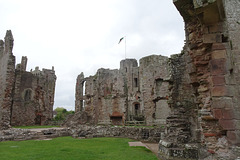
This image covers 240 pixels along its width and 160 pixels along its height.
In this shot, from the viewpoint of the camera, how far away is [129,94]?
34031mm

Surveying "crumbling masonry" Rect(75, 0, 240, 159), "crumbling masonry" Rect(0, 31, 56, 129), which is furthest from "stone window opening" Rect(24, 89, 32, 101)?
"crumbling masonry" Rect(75, 0, 240, 159)

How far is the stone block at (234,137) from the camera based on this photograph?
4182 millimetres

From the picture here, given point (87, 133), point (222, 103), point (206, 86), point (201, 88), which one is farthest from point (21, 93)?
point (222, 103)

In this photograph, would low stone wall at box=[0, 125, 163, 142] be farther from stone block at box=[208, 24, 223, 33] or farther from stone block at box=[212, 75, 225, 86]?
stone block at box=[208, 24, 223, 33]

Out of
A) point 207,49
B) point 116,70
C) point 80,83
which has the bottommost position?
point 207,49

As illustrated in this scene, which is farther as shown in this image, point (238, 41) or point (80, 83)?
point (80, 83)

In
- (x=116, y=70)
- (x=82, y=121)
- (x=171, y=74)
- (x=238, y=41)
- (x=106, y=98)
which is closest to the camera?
(x=238, y=41)

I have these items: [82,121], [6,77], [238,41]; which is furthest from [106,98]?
[238,41]

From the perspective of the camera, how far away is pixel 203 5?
4.21 meters

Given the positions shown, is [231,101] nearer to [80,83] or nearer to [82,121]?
[82,121]

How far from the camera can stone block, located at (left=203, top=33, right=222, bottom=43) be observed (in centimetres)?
460

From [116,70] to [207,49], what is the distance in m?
31.0

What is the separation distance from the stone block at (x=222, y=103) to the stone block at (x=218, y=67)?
2.08 ft

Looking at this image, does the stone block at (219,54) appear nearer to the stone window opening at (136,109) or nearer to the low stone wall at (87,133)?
the low stone wall at (87,133)
